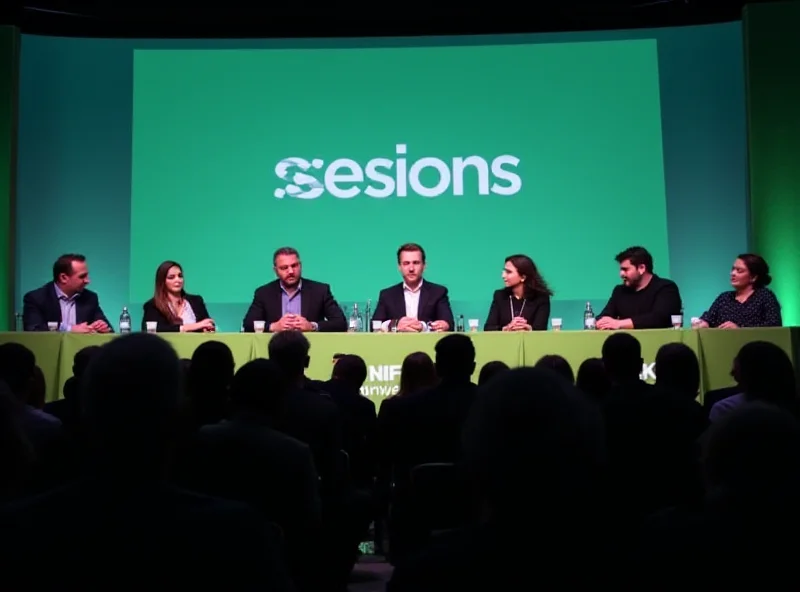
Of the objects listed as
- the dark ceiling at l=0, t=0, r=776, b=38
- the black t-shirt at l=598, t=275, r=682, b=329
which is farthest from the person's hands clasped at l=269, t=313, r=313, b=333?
the dark ceiling at l=0, t=0, r=776, b=38

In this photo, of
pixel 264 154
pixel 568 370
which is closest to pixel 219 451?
pixel 568 370

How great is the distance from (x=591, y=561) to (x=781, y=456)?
448 millimetres

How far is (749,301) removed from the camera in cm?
661

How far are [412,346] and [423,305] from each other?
1.27 m

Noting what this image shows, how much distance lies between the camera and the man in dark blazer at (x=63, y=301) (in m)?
6.82

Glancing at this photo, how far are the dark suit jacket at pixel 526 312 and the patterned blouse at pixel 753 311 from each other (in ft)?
3.75

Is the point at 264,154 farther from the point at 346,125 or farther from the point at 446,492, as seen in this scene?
the point at 446,492

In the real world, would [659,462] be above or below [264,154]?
below

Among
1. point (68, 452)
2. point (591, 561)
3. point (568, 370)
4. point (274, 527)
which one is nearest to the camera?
point (591, 561)

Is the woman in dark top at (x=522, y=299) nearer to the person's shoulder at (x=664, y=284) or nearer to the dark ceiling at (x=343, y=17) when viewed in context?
the person's shoulder at (x=664, y=284)

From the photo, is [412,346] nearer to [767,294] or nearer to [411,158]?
[767,294]

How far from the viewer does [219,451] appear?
2381mm

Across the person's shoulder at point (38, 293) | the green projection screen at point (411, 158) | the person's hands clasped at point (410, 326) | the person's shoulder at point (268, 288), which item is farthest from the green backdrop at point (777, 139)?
the person's shoulder at point (38, 293)

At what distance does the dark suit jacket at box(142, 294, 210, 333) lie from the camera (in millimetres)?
6556
